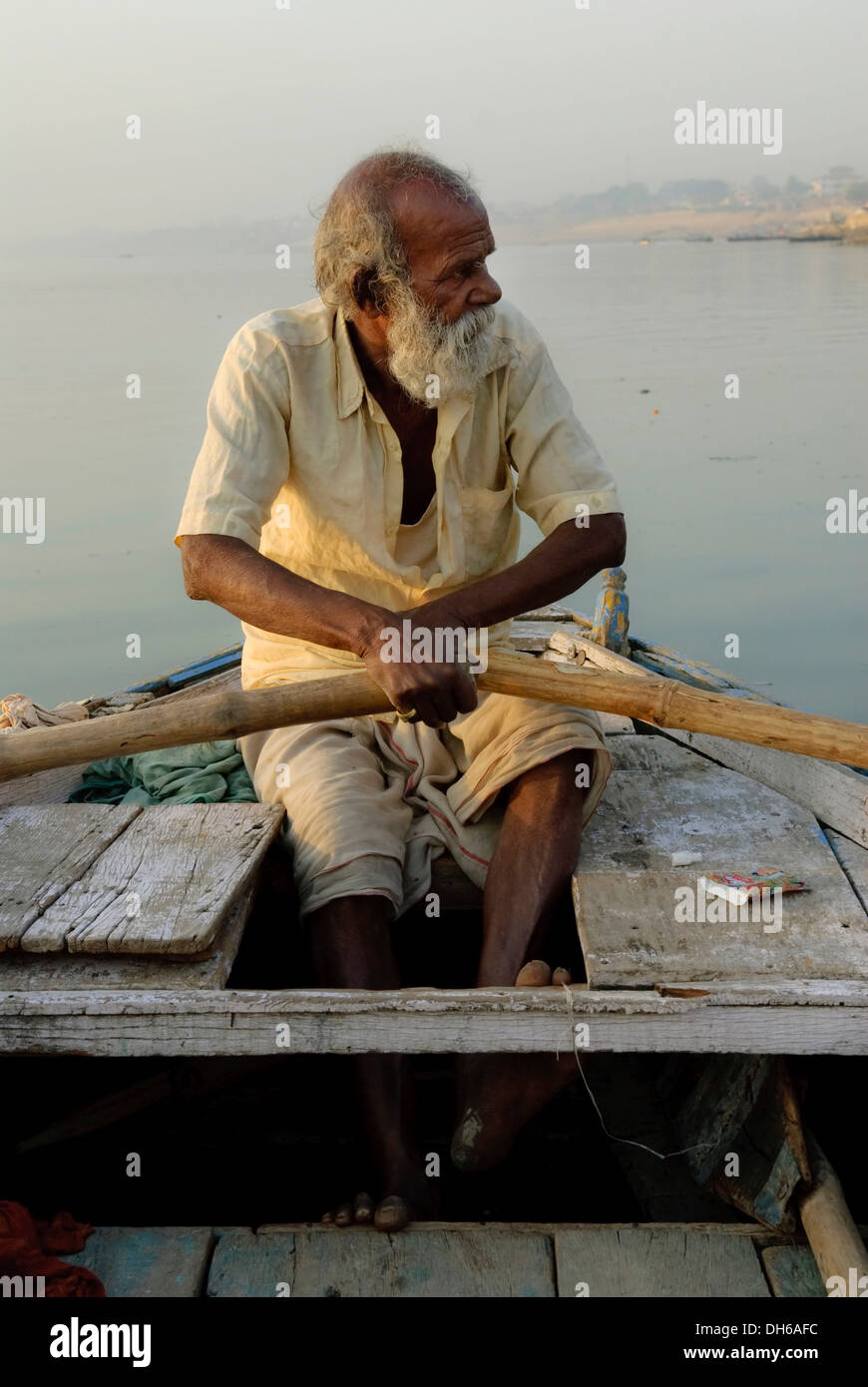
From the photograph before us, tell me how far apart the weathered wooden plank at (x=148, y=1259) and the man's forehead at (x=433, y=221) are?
190cm

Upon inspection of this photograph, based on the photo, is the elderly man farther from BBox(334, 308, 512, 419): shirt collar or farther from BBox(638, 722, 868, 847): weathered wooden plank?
BBox(638, 722, 868, 847): weathered wooden plank

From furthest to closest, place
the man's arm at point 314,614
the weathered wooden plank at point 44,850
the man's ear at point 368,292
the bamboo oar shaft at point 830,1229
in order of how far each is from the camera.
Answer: the man's ear at point 368,292, the man's arm at point 314,614, the weathered wooden plank at point 44,850, the bamboo oar shaft at point 830,1229

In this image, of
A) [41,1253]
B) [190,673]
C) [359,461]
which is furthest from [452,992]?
[190,673]

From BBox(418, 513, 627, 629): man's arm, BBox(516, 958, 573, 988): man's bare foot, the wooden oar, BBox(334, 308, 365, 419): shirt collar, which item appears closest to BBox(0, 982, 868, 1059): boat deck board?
BBox(516, 958, 573, 988): man's bare foot

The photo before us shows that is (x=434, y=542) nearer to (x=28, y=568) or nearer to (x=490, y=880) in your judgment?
(x=490, y=880)

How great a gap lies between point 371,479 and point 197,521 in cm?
42

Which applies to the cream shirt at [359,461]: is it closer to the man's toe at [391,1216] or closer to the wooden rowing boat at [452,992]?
the wooden rowing boat at [452,992]

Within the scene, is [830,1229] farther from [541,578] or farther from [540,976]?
[541,578]

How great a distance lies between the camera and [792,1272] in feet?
7.08

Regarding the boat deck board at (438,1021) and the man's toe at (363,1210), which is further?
the man's toe at (363,1210)

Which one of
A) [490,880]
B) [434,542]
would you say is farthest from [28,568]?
[490,880]

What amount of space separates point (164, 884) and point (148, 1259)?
0.62 meters

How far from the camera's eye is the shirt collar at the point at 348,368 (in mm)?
2834

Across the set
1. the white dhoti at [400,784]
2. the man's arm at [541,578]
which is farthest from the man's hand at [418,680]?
the white dhoti at [400,784]
